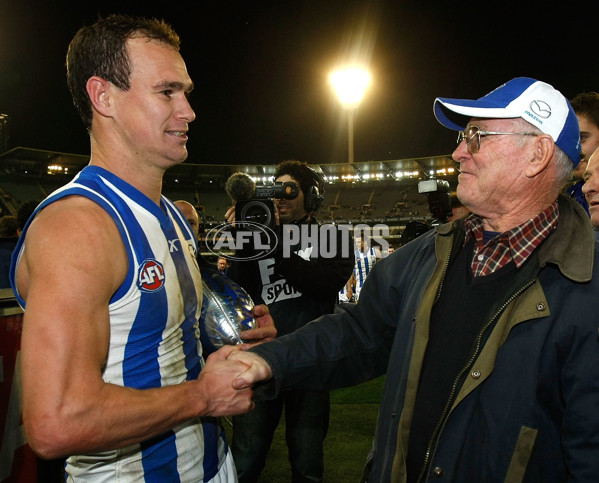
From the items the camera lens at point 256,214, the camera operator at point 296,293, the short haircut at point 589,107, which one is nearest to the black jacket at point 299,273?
the camera operator at point 296,293

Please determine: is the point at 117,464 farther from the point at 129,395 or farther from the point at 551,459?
the point at 551,459

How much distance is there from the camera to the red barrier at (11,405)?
2.21m

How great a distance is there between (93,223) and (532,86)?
1649mm

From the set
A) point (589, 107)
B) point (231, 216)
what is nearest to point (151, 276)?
point (231, 216)

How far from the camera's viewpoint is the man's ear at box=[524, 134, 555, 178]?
5.58ft

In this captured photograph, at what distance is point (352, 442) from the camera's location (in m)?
4.58

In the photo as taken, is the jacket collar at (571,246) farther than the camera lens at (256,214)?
No

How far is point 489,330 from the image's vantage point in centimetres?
146

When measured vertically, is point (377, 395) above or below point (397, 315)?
below

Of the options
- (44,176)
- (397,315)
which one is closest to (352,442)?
(397,315)

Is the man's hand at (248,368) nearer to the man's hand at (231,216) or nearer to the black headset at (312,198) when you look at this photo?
the man's hand at (231,216)

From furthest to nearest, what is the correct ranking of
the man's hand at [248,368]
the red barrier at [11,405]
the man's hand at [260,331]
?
1. the red barrier at [11,405]
2. the man's hand at [260,331]
3. the man's hand at [248,368]

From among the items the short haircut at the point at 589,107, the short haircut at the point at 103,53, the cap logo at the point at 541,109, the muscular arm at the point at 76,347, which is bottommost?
the muscular arm at the point at 76,347

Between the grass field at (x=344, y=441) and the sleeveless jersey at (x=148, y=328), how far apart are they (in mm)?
2474
